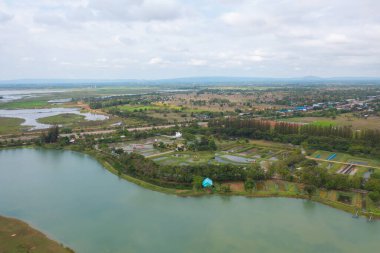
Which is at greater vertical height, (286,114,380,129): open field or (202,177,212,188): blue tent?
(286,114,380,129): open field

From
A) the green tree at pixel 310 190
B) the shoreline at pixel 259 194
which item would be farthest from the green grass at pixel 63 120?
the green tree at pixel 310 190

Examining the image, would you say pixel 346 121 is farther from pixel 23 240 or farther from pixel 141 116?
pixel 23 240

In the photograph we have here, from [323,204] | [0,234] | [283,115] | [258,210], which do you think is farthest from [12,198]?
[283,115]

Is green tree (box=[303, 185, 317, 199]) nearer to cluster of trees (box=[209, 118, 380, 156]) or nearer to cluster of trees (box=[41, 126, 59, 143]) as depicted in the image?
cluster of trees (box=[209, 118, 380, 156])

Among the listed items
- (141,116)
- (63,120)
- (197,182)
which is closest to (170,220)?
(197,182)

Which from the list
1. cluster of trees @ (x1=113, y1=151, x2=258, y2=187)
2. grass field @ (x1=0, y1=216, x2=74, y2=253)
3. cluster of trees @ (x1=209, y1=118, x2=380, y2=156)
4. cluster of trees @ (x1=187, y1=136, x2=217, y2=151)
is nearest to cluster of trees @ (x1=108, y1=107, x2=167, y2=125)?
cluster of trees @ (x1=209, y1=118, x2=380, y2=156)

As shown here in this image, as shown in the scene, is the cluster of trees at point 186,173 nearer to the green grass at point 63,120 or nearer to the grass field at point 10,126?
the grass field at point 10,126

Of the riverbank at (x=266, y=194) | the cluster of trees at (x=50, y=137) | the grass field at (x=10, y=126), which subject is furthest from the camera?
the grass field at (x=10, y=126)
